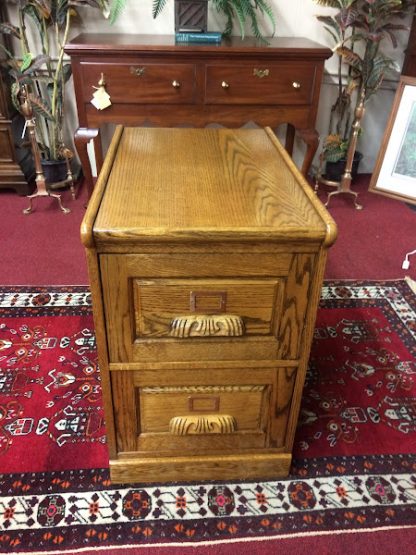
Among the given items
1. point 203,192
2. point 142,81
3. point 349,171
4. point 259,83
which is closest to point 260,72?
point 259,83

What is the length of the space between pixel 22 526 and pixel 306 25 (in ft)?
8.92

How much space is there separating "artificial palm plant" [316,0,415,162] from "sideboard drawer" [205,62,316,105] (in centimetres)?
31

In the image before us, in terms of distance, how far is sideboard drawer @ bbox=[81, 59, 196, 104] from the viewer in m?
2.11

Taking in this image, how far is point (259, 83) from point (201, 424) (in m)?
1.68

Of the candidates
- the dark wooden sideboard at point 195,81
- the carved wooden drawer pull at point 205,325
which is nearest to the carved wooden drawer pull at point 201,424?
the carved wooden drawer pull at point 205,325

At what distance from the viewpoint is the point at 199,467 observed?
116 centimetres

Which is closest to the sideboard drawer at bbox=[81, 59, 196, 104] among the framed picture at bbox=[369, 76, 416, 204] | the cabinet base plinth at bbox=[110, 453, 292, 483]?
the framed picture at bbox=[369, 76, 416, 204]

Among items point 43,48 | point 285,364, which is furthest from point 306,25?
point 285,364

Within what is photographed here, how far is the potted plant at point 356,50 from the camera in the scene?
2303mm

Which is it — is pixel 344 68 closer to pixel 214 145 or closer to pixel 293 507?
pixel 214 145

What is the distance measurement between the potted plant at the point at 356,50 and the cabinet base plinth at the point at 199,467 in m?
1.86

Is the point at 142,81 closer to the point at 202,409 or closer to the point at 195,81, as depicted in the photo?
the point at 195,81

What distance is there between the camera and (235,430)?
114 centimetres

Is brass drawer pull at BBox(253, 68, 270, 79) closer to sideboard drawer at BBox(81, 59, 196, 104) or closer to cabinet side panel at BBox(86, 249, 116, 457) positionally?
sideboard drawer at BBox(81, 59, 196, 104)
